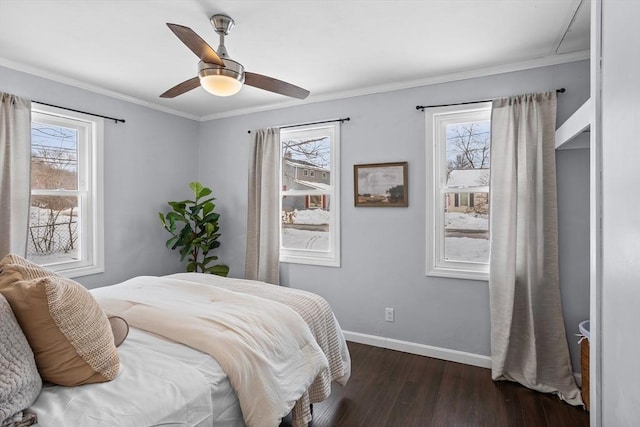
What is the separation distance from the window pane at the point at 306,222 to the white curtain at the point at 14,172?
2371 millimetres

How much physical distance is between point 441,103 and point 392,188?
0.90m

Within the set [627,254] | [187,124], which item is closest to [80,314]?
[627,254]

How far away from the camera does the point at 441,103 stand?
3182 mm

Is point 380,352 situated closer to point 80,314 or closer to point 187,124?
point 80,314

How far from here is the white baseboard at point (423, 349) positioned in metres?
3.03

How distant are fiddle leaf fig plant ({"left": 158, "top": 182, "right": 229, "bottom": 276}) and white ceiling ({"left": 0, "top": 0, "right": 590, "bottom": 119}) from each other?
132 cm

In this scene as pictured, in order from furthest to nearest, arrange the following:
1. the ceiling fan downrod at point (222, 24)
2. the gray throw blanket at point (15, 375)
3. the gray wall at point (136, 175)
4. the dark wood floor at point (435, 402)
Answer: the gray wall at point (136, 175), the dark wood floor at point (435, 402), the ceiling fan downrod at point (222, 24), the gray throw blanket at point (15, 375)

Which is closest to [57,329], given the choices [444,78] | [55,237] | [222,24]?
[222,24]

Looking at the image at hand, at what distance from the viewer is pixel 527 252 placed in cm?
273

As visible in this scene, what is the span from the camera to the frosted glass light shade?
2031mm

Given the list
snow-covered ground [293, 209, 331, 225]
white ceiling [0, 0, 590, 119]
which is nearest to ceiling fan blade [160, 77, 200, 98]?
white ceiling [0, 0, 590, 119]

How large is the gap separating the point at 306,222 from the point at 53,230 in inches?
98.3

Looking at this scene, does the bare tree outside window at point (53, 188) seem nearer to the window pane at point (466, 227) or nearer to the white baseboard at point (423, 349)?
the white baseboard at point (423, 349)

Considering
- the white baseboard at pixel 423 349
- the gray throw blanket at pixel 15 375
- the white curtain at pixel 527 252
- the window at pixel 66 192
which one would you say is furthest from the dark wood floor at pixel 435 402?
the window at pixel 66 192
